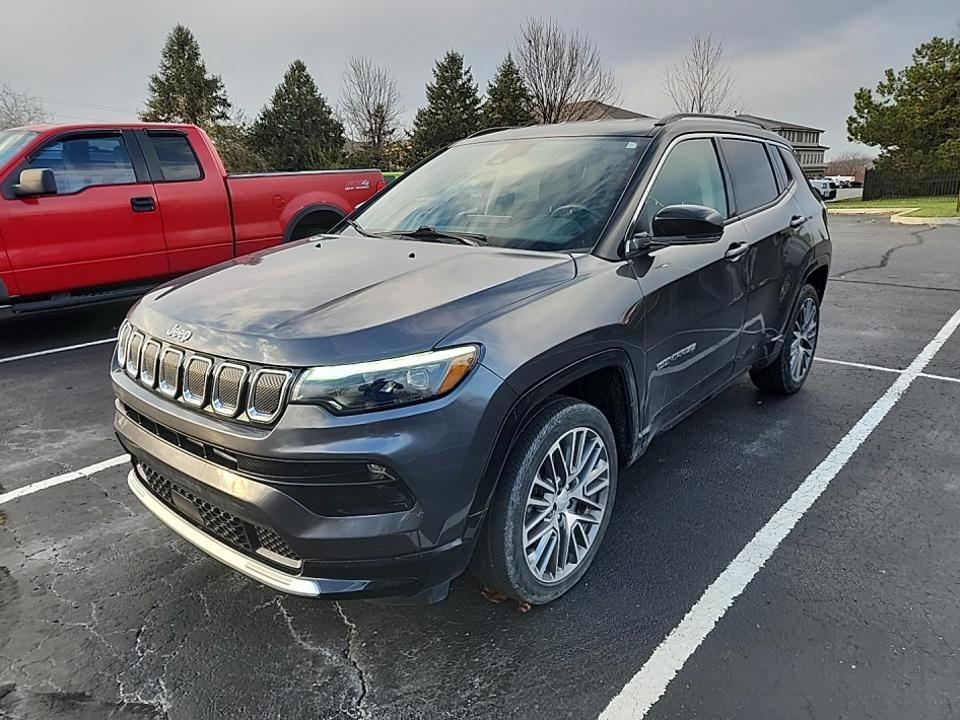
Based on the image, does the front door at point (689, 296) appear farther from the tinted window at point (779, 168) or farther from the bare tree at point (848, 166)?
the bare tree at point (848, 166)

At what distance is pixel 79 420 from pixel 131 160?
3.32 m

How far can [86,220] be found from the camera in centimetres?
635

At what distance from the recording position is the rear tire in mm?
4590

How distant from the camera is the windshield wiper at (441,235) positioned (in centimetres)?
306

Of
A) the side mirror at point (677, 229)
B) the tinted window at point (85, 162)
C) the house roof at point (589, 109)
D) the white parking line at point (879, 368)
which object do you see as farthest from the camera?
the house roof at point (589, 109)

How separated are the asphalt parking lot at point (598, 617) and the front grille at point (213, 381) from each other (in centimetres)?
95

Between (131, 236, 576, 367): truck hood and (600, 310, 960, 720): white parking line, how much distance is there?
1.35 m

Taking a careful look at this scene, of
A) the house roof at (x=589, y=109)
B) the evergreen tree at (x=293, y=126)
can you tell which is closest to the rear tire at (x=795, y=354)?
the house roof at (x=589, y=109)

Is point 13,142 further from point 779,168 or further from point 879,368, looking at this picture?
point 879,368

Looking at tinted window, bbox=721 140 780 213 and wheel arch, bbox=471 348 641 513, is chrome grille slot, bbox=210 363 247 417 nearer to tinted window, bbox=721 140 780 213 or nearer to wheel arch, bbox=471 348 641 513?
wheel arch, bbox=471 348 641 513

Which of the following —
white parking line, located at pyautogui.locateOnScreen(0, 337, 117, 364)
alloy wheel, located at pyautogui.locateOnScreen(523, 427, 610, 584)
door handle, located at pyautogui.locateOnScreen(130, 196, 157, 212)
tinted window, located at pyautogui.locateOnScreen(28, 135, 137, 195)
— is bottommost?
white parking line, located at pyautogui.locateOnScreen(0, 337, 117, 364)

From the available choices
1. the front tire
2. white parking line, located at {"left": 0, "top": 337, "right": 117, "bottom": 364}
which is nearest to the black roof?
the front tire

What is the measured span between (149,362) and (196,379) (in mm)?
355

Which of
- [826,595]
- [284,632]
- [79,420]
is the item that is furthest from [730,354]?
[79,420]
